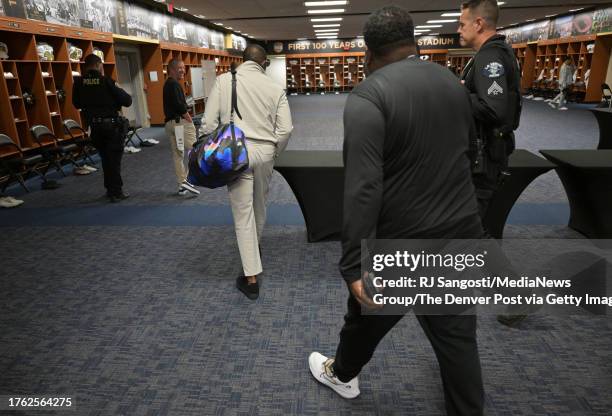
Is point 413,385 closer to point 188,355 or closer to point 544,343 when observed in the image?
point 544,343

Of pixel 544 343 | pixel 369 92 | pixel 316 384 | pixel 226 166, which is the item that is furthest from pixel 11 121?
pixel 544 343

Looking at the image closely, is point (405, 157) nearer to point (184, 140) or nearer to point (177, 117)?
point (177, 117)

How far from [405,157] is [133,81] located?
12.1m

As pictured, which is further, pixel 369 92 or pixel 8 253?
pixel 8 253

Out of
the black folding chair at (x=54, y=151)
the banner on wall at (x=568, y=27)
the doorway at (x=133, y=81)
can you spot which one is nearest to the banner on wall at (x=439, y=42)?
the banner on wall at (x=568, y=27)

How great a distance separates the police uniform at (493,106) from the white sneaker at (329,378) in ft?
3.98

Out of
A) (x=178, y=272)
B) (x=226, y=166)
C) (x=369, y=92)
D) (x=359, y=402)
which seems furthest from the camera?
(x=178, y=272)

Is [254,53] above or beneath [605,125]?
above

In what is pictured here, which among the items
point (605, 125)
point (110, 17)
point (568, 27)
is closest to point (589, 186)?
point (605, 125)

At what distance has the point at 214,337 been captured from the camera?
2342mm

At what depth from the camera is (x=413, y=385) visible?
6.39 ft

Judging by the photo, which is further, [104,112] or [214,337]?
[104,112]

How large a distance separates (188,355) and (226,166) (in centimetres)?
107

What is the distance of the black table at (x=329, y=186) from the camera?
312 centimetres
